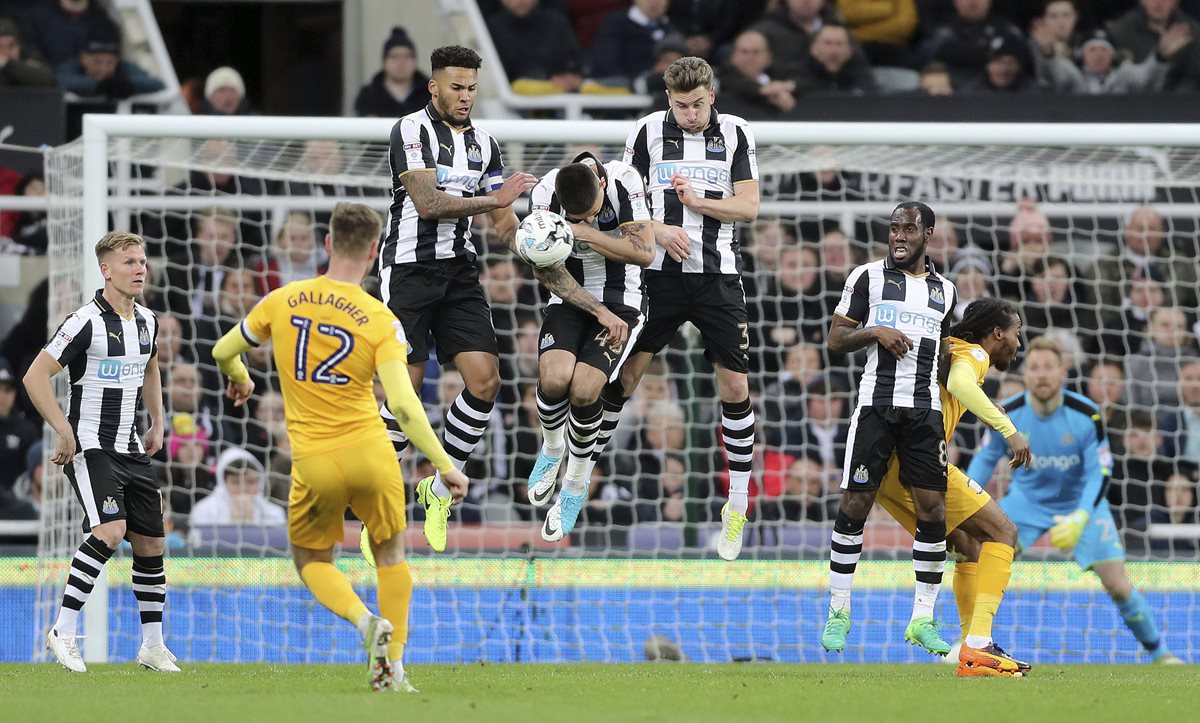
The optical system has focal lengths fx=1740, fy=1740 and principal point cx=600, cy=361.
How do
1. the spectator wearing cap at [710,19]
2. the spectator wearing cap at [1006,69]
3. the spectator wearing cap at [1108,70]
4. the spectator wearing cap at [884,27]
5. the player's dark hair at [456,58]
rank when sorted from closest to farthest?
the player's dark hair at [456,58], the spectator wearing cap at [1006,69], the spectator wearing cap at [1108,70], the spectator wearing cap at [884,27], the spectator wearing cap at [710,19]

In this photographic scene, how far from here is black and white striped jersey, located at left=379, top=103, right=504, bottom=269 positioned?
9.48 meters

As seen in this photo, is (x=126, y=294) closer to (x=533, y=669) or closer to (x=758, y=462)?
(x=533, y=669)

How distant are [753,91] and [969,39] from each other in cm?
267

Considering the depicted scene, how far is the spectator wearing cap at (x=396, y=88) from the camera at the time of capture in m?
15.1

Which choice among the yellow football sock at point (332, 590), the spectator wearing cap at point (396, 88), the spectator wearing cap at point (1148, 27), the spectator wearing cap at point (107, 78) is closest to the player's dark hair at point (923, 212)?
the yellow football sock at point (332, 590)

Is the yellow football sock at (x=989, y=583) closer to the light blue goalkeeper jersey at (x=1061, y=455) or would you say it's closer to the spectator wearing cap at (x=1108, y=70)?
the light blue goalkeeper jersey at (x=1061, y=455)

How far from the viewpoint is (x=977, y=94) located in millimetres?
14500

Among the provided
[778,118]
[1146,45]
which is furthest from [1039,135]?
[1146,45]

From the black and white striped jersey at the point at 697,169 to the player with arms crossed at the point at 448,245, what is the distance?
0.71m

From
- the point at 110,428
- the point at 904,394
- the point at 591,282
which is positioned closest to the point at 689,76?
the point at 591,282

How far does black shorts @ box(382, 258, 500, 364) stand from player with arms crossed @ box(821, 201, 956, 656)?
2016mm

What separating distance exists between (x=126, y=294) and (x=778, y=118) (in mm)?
6371

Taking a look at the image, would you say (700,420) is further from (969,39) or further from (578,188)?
(969,39)

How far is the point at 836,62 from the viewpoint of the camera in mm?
15250
